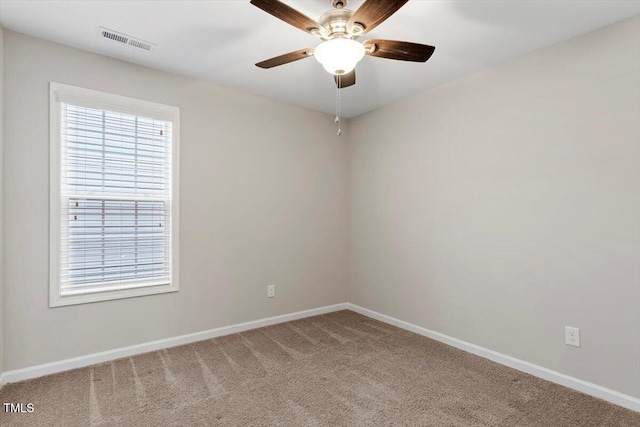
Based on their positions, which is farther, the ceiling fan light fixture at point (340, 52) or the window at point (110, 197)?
the window at point (110, 197)

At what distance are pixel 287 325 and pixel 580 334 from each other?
2594mm

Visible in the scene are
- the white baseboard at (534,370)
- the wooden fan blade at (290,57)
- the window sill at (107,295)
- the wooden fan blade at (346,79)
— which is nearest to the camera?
the wooden fan blade at (290,57)

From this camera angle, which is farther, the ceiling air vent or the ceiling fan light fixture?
the ceiling air vent

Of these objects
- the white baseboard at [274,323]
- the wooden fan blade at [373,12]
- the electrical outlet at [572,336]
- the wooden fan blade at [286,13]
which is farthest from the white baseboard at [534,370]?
the wooden fan blade at [286,13]

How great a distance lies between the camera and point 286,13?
1651 mm

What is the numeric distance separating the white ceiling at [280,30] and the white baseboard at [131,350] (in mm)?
2452

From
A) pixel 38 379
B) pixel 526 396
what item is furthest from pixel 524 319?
pixel 38 379

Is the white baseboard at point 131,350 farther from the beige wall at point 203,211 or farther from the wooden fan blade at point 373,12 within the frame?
the wooden fan blade at point 373,12

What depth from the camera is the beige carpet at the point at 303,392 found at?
201 cm

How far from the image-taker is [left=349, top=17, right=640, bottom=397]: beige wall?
7.20ft

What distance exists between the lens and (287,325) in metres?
3.66

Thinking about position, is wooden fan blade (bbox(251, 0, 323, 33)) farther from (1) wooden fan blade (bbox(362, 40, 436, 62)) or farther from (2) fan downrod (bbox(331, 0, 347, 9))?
(1) wooden fan blade (bbox(362, 40, 436, 62))

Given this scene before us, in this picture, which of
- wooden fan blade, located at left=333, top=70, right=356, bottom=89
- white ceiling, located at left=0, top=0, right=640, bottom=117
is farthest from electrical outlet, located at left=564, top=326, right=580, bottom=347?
wooden fan blade, located at left=333, top=70, right=356, bottom=89

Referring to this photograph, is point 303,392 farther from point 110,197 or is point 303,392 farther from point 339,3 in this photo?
point 339,3
